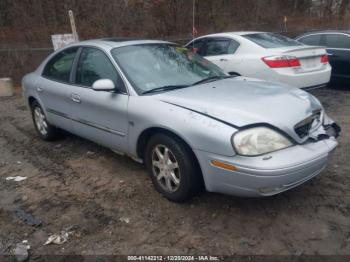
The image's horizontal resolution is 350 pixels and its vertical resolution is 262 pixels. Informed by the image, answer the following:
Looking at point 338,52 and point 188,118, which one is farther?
point 338,52

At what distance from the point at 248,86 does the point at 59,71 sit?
8.90 ft

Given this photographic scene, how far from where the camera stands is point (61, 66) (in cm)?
523

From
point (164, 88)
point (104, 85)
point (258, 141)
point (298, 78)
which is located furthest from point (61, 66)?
point (298, 78)

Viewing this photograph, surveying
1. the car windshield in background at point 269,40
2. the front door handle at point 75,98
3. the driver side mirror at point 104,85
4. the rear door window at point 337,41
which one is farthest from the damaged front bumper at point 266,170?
the rear door window at point 337,41

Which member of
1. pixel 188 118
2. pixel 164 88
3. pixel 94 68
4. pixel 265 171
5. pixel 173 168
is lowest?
pixel 173 168

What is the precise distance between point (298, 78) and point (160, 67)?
3.27 meters

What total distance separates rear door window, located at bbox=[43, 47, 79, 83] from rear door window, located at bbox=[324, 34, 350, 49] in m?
6.25

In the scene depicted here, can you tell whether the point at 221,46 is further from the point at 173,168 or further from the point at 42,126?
the point at 173,168

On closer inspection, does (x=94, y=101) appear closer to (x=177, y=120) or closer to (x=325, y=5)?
(x=177, y=120)

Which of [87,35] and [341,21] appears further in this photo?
[341,21]

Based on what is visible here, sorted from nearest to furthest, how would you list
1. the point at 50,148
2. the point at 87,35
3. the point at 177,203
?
1. the point at 177,203
2. the point at 50,148
3. the point at 87,35

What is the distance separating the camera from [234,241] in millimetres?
3123

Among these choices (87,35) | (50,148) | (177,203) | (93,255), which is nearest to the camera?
(93,255)

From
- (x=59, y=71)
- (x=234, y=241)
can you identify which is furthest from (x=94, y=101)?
→ (x=234, y=241)
